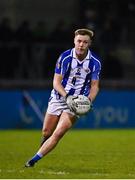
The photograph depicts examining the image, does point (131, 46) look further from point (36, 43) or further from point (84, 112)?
point (84, 112)

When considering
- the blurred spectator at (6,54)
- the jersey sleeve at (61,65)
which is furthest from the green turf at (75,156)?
the blurred spectator at (6,54)

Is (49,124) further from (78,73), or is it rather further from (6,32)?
(6,32)

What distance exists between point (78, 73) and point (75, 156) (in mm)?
3578

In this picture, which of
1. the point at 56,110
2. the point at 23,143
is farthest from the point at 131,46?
the point at 56,110

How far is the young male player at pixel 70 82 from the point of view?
13516mm

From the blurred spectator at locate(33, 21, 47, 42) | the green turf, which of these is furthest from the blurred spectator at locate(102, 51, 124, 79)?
the green turf

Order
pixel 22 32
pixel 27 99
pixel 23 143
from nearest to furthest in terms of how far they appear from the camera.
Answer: pixel 23 143 → pixel 27 99 → pixel 22 32

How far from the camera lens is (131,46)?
3138cm

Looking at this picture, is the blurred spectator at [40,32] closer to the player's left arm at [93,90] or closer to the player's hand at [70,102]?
the player's left arm at [93,90]

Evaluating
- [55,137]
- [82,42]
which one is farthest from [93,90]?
[55,137]

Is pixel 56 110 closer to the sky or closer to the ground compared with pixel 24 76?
closer to the sky

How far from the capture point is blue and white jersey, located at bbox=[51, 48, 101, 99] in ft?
45.1

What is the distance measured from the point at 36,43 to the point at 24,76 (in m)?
1.28

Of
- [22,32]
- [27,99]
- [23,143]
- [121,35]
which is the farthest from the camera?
[121,35]
